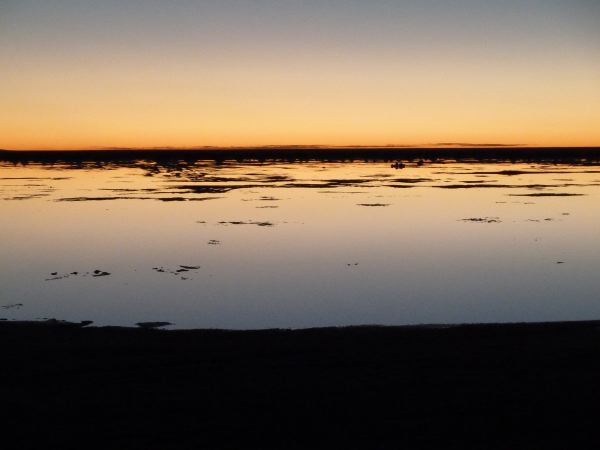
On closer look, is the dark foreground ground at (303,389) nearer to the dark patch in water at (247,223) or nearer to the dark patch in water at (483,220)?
the dark patch in water at (247,223)

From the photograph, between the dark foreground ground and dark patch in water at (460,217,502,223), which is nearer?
the dark foreground ground

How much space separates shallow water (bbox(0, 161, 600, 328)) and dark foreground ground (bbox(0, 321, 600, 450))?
2.20 meters

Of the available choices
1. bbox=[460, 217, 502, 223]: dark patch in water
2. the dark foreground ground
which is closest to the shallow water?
bbox=[460, 217, 502, 223]: dark patch in water

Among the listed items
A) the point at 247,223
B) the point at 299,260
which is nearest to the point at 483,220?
the point at 247,223

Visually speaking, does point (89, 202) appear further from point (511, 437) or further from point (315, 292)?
point (511, 437)

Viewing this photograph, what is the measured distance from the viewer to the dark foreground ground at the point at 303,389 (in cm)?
501

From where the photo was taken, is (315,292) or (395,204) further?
(395,204)

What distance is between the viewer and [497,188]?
116ft

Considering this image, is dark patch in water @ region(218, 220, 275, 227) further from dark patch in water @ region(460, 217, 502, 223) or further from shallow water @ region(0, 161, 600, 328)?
dark patch in water @ region(460, 217, 502, 223)

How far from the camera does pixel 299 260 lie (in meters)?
15.4

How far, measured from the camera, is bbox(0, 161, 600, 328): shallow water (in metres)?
10.7

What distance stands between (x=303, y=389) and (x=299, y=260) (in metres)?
9.47

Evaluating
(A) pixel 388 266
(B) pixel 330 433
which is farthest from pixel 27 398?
(A) pixel 388 266

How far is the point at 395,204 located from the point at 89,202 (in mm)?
13008
